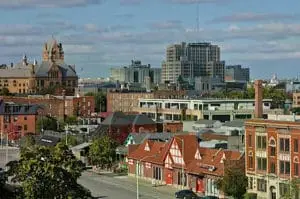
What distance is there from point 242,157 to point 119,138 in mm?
43191

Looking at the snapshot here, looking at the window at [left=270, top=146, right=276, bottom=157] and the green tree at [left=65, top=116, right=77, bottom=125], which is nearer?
the window at [left=270, top=146, right=276, bottom=157]

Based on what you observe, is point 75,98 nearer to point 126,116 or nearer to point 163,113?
point 163,113

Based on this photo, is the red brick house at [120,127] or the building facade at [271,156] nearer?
the building facade at [271,156]

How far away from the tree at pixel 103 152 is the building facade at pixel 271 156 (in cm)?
2823

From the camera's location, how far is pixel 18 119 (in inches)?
5974

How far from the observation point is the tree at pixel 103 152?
9450 cm

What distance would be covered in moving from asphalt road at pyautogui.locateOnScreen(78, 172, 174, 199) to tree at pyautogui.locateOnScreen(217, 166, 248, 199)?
5.39 meters

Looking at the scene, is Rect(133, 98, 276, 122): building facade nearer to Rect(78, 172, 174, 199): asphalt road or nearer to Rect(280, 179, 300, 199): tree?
Rect(78, 172, 174, 199): asphalt road

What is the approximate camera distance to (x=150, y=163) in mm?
83625

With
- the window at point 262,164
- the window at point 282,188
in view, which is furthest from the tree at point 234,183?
the window at point 282,188

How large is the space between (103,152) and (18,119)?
6060cm

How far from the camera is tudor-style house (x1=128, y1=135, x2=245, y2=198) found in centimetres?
7175

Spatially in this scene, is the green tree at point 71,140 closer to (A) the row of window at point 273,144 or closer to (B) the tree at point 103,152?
(B) the tree at point 103,152

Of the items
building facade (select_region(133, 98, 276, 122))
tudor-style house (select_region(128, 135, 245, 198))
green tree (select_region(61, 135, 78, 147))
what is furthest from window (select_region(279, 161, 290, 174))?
building facade (select_region(133, 98, 276, 122))
